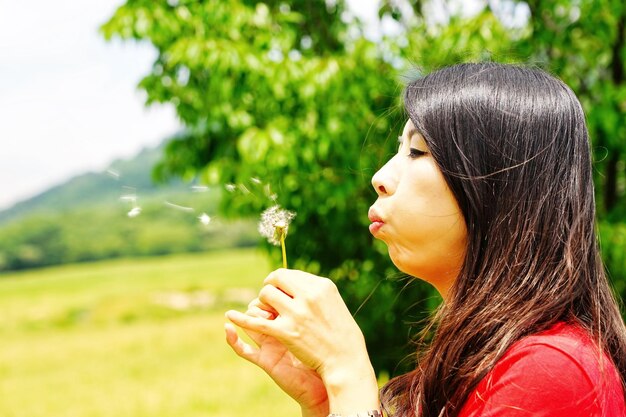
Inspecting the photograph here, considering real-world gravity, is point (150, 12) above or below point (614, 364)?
above

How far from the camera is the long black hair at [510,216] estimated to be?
4.09ft

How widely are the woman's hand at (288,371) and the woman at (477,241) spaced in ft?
0.48

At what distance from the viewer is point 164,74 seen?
4285mm

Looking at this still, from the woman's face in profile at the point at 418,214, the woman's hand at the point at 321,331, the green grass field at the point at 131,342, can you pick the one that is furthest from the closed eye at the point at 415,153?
the green grass field at the point at 131,342

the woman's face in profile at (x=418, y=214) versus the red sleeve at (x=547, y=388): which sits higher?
the woman's face in profile at (x=418, y=214)

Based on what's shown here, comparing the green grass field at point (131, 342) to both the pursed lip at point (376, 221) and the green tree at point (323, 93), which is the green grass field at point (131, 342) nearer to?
the green tree at point (323, 93)

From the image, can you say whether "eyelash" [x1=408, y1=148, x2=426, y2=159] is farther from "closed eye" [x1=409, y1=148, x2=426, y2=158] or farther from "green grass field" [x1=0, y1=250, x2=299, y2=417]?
"green grass field" [x1=0, y1=250, x2=299, y2=417]

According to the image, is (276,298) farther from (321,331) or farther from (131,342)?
(131,342)

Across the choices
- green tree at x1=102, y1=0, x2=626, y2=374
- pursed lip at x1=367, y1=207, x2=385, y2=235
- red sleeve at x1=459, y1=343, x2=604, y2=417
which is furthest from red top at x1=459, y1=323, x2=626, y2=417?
green tree at x1=102, y1=0, x2=626, y2=374

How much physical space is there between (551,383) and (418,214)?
Result: 334 millimetres

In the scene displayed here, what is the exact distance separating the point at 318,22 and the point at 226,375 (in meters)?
7.82

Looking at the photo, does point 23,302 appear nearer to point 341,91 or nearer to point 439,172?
point 341,91

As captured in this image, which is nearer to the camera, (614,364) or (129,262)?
(614,364)

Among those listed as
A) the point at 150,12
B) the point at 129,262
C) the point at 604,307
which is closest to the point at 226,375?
the point at 150,12
